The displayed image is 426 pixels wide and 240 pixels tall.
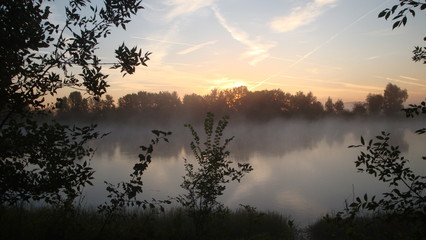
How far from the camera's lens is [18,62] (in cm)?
375

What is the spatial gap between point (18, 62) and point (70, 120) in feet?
364

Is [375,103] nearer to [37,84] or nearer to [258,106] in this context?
[258,106]

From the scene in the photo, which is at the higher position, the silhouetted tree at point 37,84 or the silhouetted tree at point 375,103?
the silhouetted tree at point 375,103

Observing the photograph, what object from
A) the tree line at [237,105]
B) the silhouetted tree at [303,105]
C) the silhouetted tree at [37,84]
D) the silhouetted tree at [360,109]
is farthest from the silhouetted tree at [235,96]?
the silhouetted tree at [37,84]

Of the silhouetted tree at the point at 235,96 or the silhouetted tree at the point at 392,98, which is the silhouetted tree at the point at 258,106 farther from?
the silhouetted tree at the point at 392,98

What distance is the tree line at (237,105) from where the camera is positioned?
103500 mm

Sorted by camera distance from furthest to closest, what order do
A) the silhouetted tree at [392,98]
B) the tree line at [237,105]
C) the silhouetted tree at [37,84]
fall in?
the silhouetted tree at [392,98]
the tree line at [237,105]
the silhouetted tree at [37,84]

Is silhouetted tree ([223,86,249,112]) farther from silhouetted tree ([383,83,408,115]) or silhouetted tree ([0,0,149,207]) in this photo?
silhouetted tree ([0,0,149,207])

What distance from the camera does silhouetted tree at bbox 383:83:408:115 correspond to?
11831 cm

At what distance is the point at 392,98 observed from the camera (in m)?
120

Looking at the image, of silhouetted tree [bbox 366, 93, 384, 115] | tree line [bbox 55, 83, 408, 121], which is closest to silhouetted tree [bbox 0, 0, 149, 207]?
tree line [bbox 55, 83, 408, 121]

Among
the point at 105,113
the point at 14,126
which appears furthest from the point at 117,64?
the point at 105,113

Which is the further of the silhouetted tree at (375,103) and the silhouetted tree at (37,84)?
the silhouetted tree at (375,103)

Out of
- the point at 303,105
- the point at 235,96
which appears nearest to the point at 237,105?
the point at 235,96
